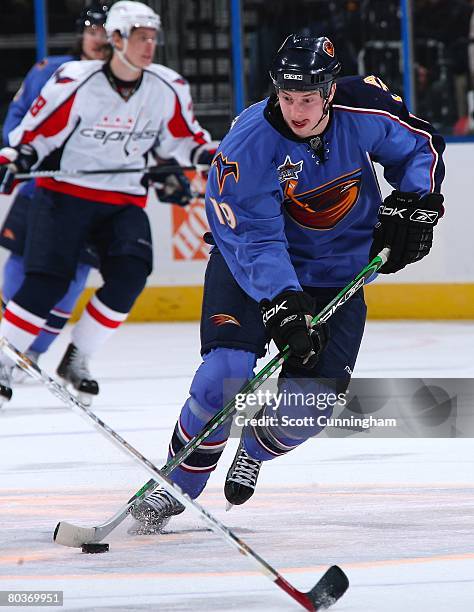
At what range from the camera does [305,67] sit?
9.42 feet

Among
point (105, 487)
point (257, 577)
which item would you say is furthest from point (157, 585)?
point (105, 487)

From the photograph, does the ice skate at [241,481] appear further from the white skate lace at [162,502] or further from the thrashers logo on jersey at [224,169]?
the thrashers logo on jersey at [224,169]

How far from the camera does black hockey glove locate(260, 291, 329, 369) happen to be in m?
2.82

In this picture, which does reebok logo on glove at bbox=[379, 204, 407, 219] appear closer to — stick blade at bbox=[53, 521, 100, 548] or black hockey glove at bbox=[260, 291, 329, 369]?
black hockey glove at bbox=[260, 291, 329, 369]

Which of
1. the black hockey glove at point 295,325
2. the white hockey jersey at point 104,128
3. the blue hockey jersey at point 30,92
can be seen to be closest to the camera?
the black hockey glove at point 295,325

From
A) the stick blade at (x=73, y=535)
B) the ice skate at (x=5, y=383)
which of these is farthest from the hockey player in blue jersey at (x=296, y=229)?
the ice skate at (x=5, y=383)

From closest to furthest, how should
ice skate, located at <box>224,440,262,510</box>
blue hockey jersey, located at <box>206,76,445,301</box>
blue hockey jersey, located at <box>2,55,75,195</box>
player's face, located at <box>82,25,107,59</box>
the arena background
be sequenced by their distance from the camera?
blue hockey jersey, located at <box>206,76,445,301</box> → ice skate, located at <box>224,440,262,510</box> → player's face, located at <box>82,25,107,59</box> → blue hockey jersey, located at <box>2,55,75,195</box> → the arena background

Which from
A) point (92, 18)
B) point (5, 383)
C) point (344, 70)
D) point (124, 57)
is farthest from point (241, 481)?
point (344, 70)

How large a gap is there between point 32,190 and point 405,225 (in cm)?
287

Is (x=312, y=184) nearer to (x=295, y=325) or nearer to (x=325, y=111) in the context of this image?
(x=325, y=111)

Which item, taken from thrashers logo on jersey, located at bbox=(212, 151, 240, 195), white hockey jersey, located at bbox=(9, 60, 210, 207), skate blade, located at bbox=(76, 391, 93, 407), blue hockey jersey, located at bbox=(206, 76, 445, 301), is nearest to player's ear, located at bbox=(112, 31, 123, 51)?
white hockey jersey, located at bbox=(9, 60, 210, 207)

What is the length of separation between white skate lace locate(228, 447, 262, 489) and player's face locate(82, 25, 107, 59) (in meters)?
2.32

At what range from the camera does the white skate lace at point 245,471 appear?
318 centimetres

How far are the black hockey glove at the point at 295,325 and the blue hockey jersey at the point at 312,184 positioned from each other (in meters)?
0.03
